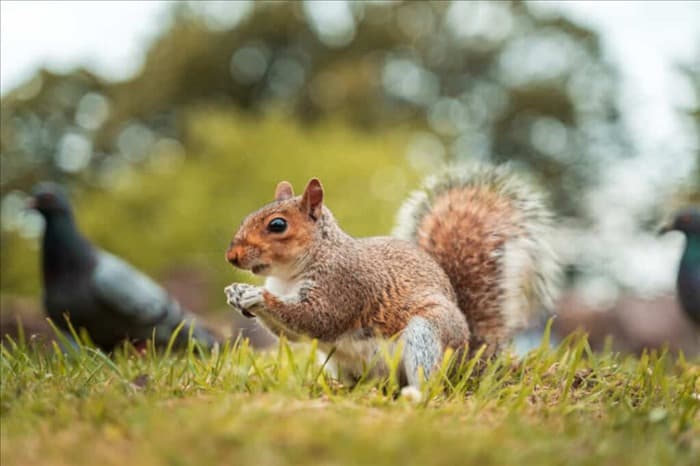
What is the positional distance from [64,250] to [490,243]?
2388 mm

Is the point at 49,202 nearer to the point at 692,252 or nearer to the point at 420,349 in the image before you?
the point at 420,349

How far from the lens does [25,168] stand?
14336mm

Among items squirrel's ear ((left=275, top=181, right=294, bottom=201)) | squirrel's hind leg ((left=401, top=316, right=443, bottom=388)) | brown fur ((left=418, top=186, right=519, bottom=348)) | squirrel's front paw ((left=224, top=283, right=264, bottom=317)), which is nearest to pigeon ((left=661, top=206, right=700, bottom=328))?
brown fur ((left=418, top=186, right=519, bottom=348))

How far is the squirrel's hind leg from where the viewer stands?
2641 mm

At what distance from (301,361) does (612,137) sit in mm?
18098

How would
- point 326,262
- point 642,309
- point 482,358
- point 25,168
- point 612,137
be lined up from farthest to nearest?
point 612,137
point 25,168
point 642,309
point 482,358
point 326,262

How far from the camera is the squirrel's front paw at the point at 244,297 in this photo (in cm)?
267

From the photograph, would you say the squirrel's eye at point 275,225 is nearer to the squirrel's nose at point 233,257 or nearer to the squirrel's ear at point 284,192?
the squirrel's nose at point 233,257

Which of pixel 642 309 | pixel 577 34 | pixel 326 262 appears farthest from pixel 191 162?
pixel 577 34

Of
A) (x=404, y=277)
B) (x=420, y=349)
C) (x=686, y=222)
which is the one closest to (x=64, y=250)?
(x=404, y=277)

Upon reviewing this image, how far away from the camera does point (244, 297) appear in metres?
2.68

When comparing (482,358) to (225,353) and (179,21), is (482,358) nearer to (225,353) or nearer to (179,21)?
(225,353)

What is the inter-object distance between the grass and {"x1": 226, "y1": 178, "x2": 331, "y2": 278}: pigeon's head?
0.36 meters

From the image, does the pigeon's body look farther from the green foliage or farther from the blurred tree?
the blurred tree
